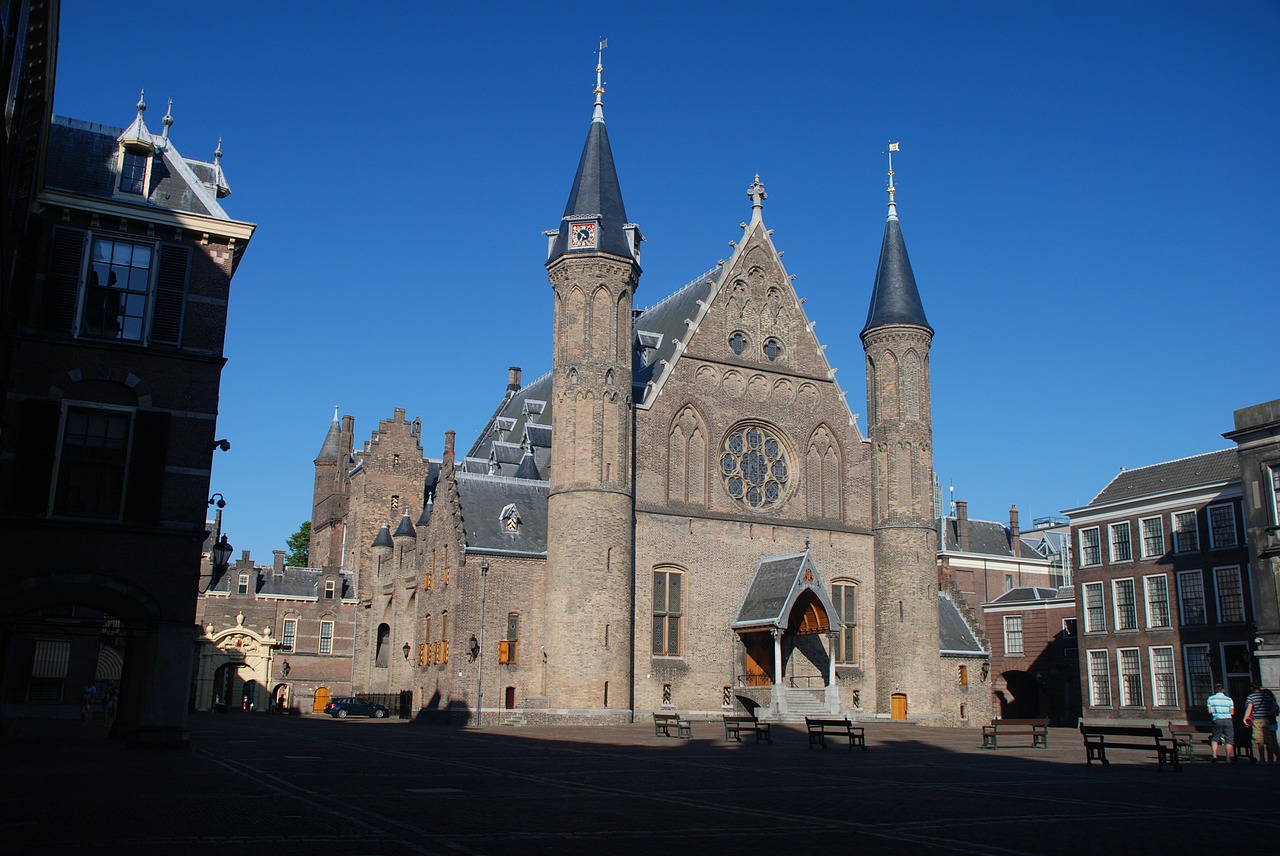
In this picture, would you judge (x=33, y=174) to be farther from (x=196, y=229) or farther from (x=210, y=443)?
(x=210, y=443)

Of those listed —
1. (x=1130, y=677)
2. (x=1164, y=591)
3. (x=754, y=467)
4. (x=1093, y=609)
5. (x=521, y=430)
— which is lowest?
(x=1130, y=677)

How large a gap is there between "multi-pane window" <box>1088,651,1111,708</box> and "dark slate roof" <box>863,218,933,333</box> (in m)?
15.1

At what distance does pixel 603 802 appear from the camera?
14.0m

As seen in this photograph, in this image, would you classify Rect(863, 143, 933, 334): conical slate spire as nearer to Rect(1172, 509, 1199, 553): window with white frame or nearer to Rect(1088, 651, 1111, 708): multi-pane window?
Rect(1172, 509, 1199, 553): window with white frame

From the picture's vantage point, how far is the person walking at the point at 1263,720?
23.8m

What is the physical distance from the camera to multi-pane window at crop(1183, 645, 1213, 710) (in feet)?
136

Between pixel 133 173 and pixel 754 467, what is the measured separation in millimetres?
26343

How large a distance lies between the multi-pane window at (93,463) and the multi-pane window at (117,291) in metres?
1.72

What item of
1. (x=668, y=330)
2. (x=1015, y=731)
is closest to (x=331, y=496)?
(x=668, y=330)

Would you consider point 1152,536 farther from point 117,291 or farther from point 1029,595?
point 117,291

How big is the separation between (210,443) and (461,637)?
60.6ft

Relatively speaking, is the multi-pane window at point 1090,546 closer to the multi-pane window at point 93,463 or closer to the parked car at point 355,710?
the parked car at point 355,710

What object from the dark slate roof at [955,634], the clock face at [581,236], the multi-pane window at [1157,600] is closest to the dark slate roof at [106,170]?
the clock face at [581,236]

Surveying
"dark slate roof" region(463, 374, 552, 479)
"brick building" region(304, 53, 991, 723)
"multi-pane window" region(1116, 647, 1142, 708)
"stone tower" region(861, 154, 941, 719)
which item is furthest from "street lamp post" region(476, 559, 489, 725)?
"multi-pane window" region(1116, 647, 1142, 708)
